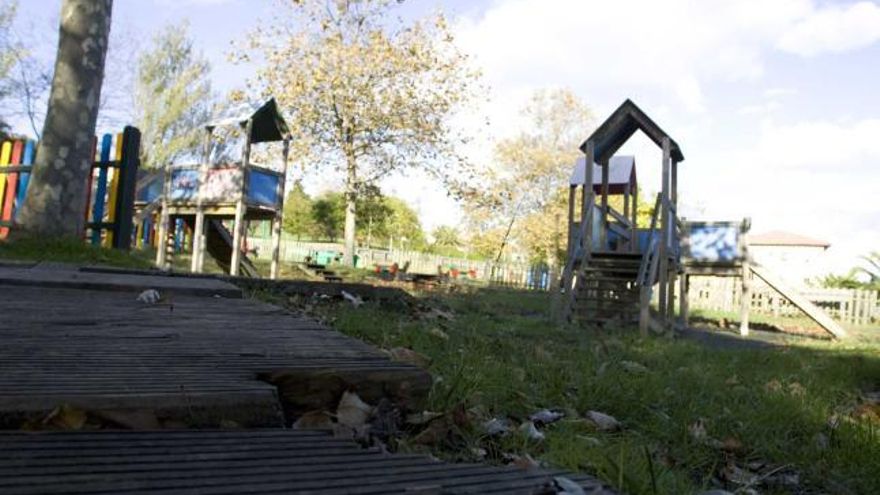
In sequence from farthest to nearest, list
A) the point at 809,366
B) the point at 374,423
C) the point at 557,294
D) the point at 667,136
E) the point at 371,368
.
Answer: the point at 667,136
the point at 557,294
the point at 809,366
the point at 371,368
the point at 374,423

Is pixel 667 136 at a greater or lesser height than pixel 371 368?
greater

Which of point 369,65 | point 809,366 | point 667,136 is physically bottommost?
point 809,366

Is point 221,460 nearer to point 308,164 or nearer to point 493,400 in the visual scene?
point 493,400

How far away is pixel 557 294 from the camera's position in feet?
35.7

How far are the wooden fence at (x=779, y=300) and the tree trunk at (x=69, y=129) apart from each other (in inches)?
681

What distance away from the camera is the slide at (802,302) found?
13.0 meters

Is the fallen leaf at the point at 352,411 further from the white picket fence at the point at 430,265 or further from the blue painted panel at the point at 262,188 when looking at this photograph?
the white picket fence at the point at 430,265

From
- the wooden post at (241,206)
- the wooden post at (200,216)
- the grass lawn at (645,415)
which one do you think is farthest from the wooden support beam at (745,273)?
the wooden post at (200,216)

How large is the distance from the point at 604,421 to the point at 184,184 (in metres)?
15.6

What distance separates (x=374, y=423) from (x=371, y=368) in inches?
7.0

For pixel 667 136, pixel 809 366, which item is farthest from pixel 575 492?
pixel 667 136


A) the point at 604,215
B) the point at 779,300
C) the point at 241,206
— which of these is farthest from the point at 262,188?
the point at 779,300

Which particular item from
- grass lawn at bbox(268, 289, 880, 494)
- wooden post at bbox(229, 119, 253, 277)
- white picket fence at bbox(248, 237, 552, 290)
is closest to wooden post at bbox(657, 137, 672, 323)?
grass lawn at bbox(268, 289, 880, 494)

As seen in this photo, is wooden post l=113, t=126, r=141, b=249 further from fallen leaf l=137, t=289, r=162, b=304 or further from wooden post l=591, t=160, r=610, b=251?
wooden post l=591, t=160, r=610, b=251
